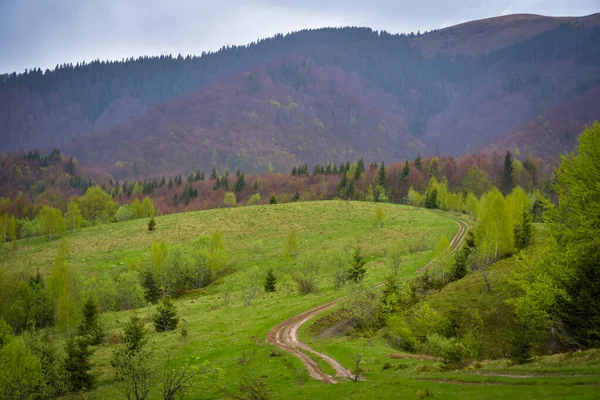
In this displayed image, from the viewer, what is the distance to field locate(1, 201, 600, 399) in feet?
78.0

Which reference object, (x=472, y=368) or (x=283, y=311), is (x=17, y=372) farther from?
(x=472, y=368)

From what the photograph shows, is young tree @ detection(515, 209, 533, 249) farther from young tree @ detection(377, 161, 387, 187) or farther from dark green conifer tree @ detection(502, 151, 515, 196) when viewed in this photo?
dark green conifer tree @ detection(502, 151, 515, 196)

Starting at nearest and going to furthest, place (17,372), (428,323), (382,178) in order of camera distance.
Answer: (17,372) → (428,323) → (382,178)

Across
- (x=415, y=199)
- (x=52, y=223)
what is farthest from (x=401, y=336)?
(x=52, y=223)

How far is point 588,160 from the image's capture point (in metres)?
35.0

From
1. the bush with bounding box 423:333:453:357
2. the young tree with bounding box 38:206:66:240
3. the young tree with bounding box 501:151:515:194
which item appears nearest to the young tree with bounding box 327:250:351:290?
the bush with bounding box 423:333:453:357

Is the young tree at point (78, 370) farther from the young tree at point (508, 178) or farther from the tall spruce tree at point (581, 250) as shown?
the young tree at point (508, 178)

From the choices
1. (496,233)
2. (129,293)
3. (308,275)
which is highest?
(496,233)

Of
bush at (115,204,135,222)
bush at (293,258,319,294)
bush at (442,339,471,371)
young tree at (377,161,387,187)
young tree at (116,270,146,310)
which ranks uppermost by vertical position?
young tree at (377,161,387,187)

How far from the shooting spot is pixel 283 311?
2296 inches

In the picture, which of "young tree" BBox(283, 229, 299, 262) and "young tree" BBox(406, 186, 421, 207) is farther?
"young tree" BBox(406, 186, 421, 207)

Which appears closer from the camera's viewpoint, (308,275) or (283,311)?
(283,311)

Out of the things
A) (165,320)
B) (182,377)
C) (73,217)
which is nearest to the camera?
(182,377)

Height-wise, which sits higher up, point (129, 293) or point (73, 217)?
point (73, 217)
